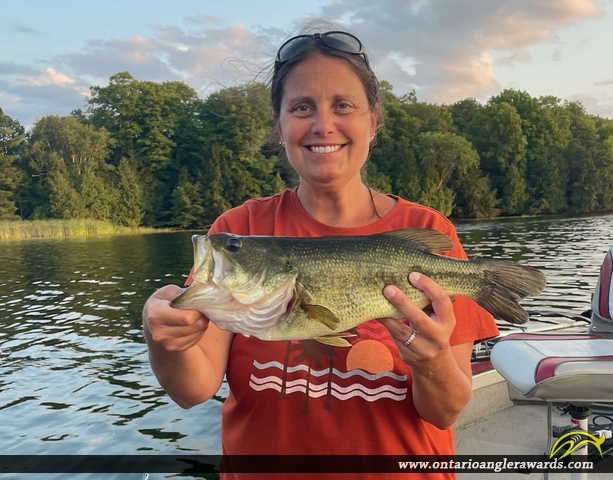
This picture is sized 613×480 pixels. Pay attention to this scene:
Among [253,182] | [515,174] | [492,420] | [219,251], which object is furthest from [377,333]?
[515,174]

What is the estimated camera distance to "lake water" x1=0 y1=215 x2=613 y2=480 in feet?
23.3

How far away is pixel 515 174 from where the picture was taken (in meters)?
61.3

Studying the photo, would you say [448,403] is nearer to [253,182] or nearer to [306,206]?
[306,206]

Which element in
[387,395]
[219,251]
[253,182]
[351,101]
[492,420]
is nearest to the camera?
[219,251]

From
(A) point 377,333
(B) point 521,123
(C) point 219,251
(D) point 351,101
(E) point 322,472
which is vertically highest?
(B) point 521,123

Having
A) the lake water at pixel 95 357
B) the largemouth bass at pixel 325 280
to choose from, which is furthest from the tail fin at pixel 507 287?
the lake water at pixel 95 357

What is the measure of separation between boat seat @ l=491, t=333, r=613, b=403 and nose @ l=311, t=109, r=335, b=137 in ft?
6.70

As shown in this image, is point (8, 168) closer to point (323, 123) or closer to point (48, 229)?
point (48, 229)

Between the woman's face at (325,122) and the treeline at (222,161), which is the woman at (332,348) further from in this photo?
the treeline at (222,161)

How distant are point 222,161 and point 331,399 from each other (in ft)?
193

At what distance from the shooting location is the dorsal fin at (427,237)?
7.25 feet

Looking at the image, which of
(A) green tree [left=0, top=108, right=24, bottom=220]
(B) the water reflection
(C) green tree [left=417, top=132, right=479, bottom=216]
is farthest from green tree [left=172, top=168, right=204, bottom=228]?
(B) the water reflection

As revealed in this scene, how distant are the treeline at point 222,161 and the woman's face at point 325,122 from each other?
53247mm

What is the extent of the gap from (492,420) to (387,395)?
146 inches
